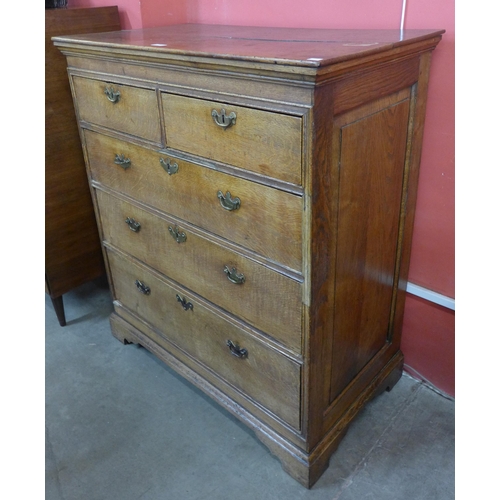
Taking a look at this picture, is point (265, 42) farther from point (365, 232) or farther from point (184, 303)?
point (184, 303)

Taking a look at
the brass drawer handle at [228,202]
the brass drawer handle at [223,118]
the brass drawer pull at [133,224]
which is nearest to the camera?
the brass drawer handle at [223,118]

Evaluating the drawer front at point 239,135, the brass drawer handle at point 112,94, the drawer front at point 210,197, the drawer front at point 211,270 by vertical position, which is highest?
the brass drawer handle at point 112,94

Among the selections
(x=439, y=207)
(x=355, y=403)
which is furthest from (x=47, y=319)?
(x=439, y=207)

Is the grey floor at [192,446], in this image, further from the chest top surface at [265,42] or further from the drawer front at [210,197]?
the chest top surface at [265,42]

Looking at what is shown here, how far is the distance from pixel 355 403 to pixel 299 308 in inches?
21.9

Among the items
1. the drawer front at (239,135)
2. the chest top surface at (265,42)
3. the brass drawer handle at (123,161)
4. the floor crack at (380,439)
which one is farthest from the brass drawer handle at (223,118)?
the floor crack at (380,439)

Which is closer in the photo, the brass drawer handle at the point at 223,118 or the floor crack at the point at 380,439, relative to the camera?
the brass drawer handle at the point at 223,118

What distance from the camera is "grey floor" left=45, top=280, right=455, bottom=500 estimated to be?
1.49 metres

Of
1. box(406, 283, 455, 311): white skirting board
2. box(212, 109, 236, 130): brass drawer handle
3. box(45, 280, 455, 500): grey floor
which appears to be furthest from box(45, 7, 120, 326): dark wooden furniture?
box(406, 283, 455, 311): white skirting board

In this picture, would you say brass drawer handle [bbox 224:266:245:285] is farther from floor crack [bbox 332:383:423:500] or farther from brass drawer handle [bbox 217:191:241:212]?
floor crack [bbox 332:383:423:500]

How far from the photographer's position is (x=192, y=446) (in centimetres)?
164

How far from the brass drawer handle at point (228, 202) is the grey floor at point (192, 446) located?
2.75 ft

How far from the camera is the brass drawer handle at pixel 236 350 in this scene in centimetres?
149

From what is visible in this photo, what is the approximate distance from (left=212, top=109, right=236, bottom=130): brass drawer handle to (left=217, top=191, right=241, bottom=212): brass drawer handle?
0.58 feet
